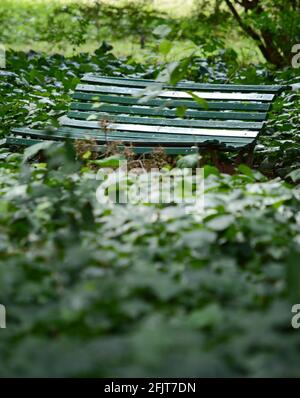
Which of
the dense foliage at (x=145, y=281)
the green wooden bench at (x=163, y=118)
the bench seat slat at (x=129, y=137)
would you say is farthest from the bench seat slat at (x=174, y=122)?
the dense foliage at (x=145, y=281)

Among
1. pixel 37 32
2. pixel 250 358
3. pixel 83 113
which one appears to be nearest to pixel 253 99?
pixel 83 113

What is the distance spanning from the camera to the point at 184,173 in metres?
3.21

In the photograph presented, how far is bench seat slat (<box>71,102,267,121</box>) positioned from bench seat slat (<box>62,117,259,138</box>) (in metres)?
0.11

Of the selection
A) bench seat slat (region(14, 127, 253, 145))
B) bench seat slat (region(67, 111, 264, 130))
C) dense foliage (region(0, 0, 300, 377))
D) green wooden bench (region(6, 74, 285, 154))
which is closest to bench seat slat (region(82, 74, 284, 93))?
green wooden bench (region(6, 74, 285, 154))

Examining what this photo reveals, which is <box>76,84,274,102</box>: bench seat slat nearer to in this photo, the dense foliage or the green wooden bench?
the green wooden bench

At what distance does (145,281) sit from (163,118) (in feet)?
11.0

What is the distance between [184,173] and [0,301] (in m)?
1.25

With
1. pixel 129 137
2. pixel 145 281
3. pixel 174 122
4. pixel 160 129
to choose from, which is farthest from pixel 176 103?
→ pixel 145 281

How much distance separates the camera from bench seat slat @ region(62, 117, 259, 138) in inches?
193

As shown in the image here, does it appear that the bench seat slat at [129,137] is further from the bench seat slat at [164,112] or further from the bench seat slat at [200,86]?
the bench seat slat at [200,86]

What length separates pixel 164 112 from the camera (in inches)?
210

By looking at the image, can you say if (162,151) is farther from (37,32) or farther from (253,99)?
(37,32)

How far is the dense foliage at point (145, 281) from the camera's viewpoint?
1777 mm

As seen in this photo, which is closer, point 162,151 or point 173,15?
point 162,151
